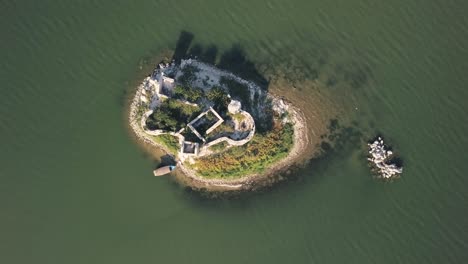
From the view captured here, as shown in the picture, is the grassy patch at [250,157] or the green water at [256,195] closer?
the grassy patch at [250,157]

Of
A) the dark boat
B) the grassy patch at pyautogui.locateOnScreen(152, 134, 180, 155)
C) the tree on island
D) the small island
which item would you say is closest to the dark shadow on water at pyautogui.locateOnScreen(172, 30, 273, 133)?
the small island

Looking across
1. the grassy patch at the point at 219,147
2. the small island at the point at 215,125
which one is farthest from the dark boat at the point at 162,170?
the grassy patch at the point at 219,147

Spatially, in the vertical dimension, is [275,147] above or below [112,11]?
below

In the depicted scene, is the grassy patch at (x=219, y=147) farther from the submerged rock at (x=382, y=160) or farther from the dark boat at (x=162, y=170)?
the submerged rock at (x=382, y=160)

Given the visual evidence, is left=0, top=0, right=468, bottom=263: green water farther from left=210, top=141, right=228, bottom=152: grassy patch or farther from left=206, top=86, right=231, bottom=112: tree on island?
left=210, top=141, right=228, bottom=152: grassy patch

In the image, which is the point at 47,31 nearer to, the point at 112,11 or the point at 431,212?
the point at 112,11

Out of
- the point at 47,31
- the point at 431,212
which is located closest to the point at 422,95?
the point at 431,212
